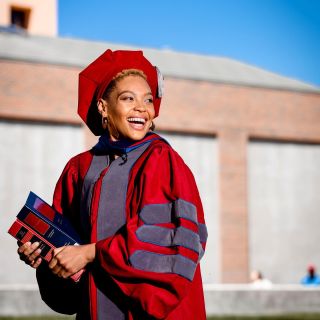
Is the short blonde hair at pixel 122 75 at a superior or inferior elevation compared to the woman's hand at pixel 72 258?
superior

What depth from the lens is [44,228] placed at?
318 centimetres

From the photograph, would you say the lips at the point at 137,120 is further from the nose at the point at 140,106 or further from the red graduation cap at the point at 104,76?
the red graduation cap at the point at 104,76

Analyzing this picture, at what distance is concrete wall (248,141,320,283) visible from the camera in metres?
30.8

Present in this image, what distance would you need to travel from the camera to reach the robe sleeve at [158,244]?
2.90 m

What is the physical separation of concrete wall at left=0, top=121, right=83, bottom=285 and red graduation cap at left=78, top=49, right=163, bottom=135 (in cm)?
2296

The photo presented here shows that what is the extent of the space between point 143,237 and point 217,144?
27295 millimetres

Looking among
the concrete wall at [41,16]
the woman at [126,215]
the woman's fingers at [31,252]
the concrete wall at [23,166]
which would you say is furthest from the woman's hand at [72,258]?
the concrete wall at [41,16]

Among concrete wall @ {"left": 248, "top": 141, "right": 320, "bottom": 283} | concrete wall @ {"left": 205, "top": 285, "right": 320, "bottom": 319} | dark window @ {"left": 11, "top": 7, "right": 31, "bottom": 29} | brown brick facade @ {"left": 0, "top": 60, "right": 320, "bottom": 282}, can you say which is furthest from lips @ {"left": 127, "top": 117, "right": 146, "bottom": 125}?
dark window @ {"left": 11, "top": 7, "right": 31, "bottom": 29}

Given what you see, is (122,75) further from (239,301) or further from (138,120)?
(239,301)

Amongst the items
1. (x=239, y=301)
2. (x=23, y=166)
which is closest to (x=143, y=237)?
(x=239, y=301)

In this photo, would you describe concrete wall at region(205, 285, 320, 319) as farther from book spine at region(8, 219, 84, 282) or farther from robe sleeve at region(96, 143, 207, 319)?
robe sleeve at region(96, 143, 207, 319)

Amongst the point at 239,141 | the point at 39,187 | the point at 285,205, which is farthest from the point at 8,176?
the point at 285,205

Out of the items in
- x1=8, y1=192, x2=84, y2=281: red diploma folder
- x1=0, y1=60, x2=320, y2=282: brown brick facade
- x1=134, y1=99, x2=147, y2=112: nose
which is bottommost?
x1=8, y1=192, x2=84, y2=281: red diploma folder

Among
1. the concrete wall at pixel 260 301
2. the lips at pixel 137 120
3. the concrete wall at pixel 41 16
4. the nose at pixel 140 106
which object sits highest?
the concrete wall at pixel 41 16
